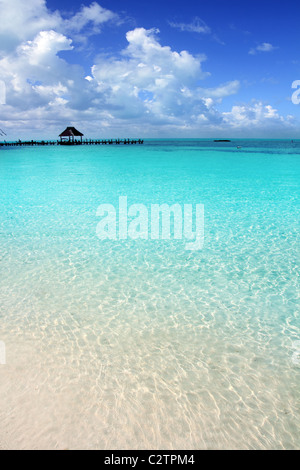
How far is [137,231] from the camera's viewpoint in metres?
8.44

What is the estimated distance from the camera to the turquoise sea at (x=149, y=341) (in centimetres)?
276

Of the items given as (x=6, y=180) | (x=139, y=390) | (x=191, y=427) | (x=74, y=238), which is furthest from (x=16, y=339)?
(x=6, y=180)

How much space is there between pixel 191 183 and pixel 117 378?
591 inches

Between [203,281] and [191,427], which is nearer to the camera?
[191,427]

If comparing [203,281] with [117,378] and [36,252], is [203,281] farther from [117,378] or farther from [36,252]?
[36,252]

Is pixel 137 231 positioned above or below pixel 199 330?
above

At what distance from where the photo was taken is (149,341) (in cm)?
392

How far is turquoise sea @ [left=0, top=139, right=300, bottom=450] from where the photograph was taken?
2.76 meters

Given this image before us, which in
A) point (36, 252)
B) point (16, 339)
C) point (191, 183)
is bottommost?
point (16, 339)

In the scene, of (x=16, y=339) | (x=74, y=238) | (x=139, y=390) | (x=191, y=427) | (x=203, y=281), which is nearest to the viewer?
(x=191, y=427)
